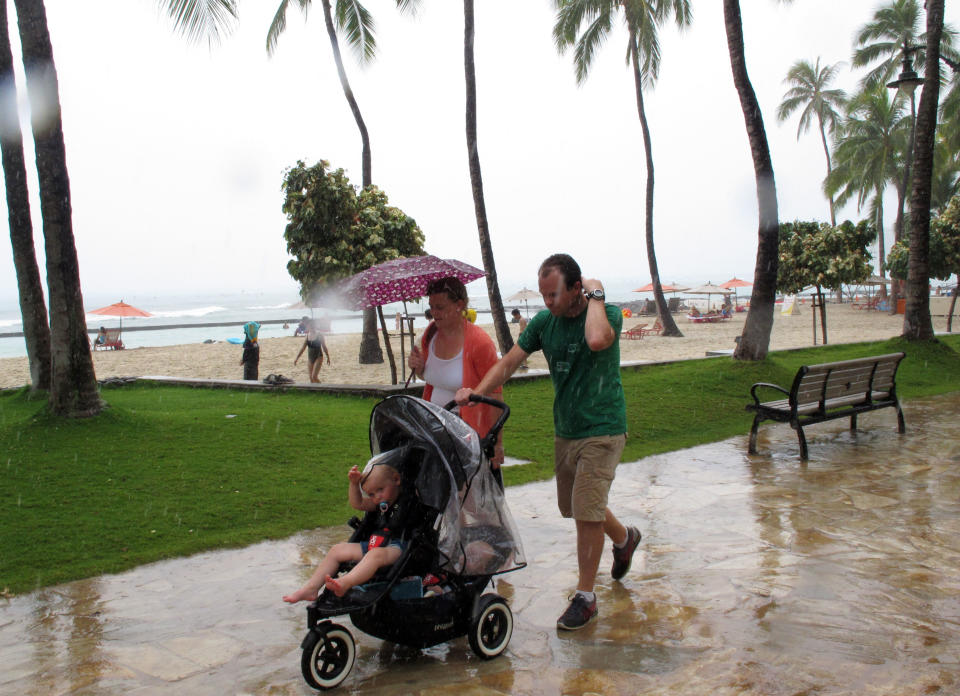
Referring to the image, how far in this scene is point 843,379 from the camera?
314 inches

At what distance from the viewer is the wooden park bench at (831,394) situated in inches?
294

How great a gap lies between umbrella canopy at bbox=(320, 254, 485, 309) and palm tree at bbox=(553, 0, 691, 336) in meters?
18.7

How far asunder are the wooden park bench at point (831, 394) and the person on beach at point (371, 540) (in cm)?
490

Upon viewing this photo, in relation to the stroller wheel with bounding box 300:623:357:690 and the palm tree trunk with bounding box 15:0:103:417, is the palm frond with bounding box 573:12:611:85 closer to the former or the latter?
the palm tree trunk with bounding box 15:0:103:417

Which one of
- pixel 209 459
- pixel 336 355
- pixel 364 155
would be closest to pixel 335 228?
pixel 364 155

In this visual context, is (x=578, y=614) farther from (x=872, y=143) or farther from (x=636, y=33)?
(x=872, y=143)

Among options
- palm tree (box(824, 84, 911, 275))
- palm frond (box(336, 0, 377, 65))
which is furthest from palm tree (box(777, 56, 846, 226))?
palm frond (box(336, 0, 377, 65))

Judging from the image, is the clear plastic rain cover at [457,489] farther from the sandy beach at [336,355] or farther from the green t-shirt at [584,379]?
the sandy beach at [336,355]

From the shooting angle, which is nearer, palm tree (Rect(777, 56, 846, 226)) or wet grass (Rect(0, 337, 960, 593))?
wet grass (Rect(0, 337, 960, 593))

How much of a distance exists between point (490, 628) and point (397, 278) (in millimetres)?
5223

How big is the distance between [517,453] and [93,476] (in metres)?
3.68

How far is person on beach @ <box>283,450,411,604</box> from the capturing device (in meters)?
3.21

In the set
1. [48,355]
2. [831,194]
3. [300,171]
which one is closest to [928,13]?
[300,171]

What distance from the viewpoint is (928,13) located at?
15.0m
